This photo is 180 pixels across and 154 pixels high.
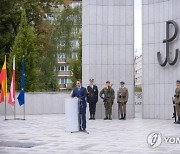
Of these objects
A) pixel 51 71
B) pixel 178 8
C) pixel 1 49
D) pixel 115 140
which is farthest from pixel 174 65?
pixel 51 71

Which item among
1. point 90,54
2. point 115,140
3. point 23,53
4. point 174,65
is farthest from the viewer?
point 23,53

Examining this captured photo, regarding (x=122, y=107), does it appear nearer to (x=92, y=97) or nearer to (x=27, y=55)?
(x=92, y=97)

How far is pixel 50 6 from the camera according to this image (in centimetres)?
4047

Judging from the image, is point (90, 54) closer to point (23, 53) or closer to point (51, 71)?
point (23, 53)

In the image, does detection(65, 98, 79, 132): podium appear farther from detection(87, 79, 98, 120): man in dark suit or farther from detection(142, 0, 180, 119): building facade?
detection(142, 0, 180, 119): building facade

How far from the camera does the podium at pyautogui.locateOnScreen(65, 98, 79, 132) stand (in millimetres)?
14094

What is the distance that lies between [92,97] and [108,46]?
9.24 feet

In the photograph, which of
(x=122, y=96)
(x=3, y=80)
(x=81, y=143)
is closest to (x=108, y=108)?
(x=122, y=96)

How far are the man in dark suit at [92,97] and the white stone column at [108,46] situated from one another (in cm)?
65

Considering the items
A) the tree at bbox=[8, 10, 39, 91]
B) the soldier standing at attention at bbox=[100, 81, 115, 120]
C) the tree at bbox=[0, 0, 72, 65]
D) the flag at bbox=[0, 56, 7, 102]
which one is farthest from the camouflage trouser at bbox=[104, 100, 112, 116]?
the tree at bbox=[0, 0, 72, 65]

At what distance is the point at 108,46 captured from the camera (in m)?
21.6

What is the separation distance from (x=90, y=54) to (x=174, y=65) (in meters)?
4.22

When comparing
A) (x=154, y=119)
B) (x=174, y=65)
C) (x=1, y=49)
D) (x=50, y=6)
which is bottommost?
(x=154, y=119)

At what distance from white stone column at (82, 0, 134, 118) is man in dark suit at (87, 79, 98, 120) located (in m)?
0.65
